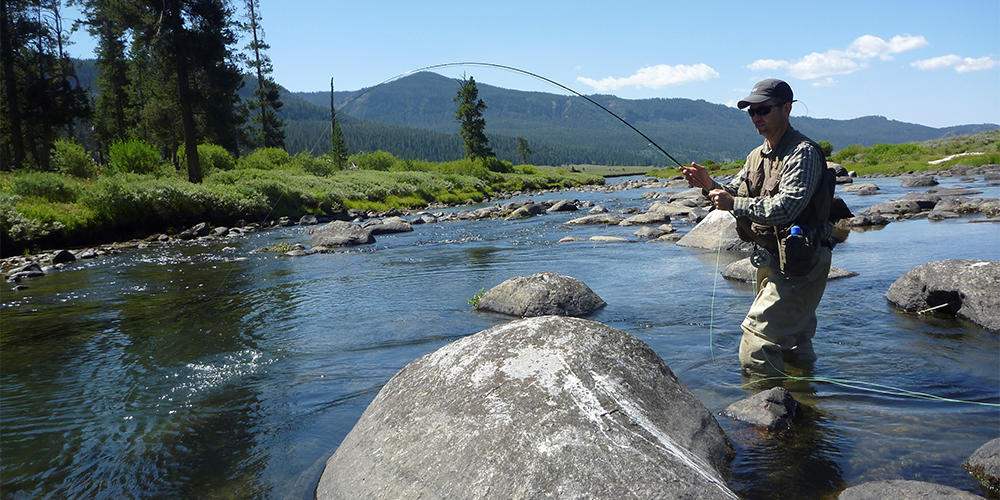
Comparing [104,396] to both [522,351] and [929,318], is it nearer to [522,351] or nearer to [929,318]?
[522,351]

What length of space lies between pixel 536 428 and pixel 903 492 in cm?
199

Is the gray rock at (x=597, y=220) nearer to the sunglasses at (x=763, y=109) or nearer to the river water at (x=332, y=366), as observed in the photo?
the river water at (x=332, y=366)

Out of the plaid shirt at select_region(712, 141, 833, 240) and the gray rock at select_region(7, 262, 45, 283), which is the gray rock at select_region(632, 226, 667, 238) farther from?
the gray rock at select_region(7, 262, 45, 283)

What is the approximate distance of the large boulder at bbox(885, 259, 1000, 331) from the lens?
6895mm

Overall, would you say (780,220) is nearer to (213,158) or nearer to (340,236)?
(340,236)

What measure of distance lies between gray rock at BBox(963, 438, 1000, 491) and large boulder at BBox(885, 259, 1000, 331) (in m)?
3.96

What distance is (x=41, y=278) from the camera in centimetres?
1373

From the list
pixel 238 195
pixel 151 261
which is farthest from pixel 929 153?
pixel 151 261

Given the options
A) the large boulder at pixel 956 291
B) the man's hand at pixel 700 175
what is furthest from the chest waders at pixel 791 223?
the large boulder at pixel 956 291

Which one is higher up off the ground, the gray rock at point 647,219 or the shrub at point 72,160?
the shrub at point 72,160

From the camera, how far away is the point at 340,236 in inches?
717

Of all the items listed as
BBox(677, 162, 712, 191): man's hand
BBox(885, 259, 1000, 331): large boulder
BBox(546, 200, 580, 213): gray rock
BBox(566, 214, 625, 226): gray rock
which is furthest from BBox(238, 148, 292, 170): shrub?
BBox(677, 162, 712, 191): man's hand

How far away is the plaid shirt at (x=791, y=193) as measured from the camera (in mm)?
4543

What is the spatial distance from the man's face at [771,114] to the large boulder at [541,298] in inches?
159
